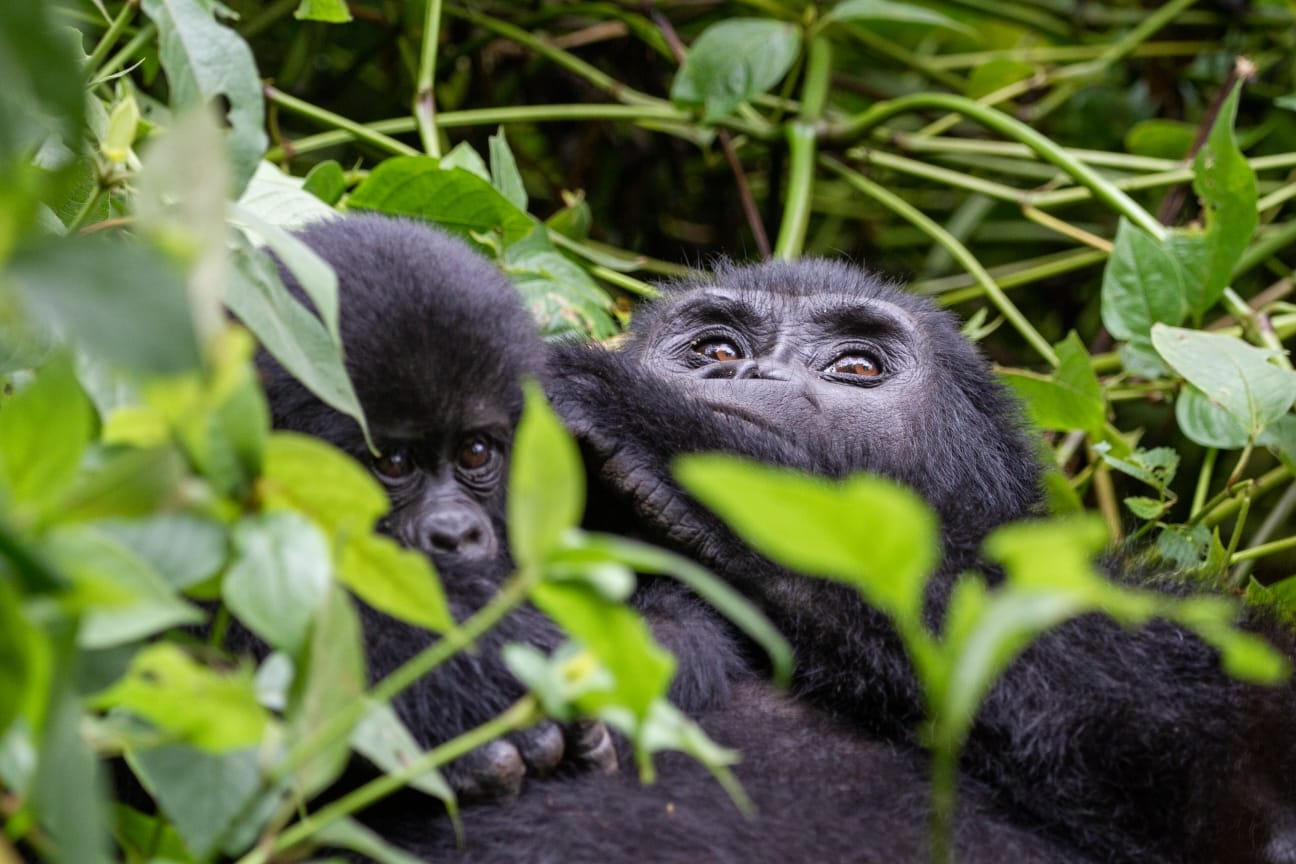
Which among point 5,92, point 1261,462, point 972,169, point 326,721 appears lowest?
point 1261,462

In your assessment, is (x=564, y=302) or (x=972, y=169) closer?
(x=564, y=302)

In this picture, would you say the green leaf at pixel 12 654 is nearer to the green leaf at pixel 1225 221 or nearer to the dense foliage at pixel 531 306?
the dense foliage at pixel 531 306

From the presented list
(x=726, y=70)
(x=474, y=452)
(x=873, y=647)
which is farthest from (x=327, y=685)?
(x=726, y=70)

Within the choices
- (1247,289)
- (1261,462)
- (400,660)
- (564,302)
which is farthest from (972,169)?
(400,660)

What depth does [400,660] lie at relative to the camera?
127cm

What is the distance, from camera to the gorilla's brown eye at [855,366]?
1.94 metres

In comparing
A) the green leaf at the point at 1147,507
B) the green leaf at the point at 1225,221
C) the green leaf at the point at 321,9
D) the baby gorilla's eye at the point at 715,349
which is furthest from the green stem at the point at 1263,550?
the green leaf at the point at 321,9

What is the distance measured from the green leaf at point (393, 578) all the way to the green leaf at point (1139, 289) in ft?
5.29

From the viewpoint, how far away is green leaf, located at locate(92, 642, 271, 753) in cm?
77

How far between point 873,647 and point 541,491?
0.87 metres

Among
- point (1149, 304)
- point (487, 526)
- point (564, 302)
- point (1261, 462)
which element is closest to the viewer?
point (487, 526)

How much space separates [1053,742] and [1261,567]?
3.61 feet

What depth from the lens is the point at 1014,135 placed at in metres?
2.53

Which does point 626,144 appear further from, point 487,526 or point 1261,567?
point 487,526
